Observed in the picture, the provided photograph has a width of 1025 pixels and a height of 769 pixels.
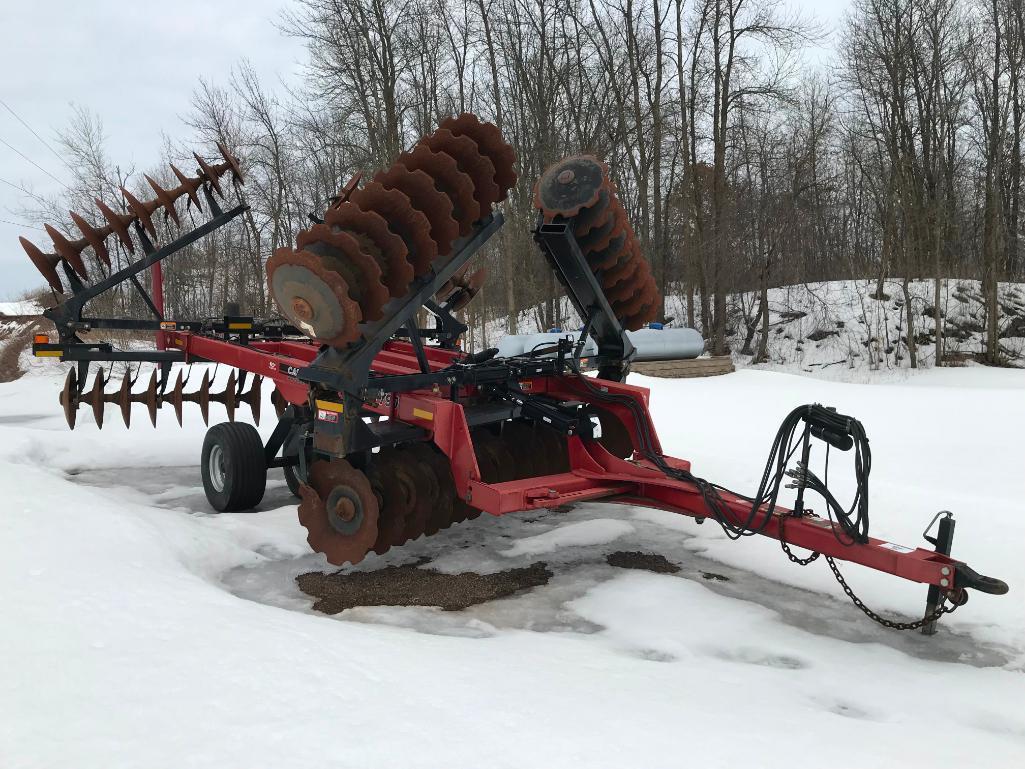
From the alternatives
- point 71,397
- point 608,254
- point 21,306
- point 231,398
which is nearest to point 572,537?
point 608,254

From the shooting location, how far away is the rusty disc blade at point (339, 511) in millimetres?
4766

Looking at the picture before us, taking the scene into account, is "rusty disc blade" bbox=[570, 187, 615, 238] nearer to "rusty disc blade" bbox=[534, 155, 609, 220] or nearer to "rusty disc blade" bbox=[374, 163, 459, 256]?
"rusty disc blade" bbox=[534, 155, 609, 220]

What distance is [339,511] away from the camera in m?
4.85

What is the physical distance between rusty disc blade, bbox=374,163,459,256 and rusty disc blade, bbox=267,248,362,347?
784mm

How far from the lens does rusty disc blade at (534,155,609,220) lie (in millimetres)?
5910

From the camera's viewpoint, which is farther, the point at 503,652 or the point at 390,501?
the point at 390,501

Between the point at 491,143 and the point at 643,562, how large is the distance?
308 centimetres

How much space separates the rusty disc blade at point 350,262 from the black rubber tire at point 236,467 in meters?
2.58

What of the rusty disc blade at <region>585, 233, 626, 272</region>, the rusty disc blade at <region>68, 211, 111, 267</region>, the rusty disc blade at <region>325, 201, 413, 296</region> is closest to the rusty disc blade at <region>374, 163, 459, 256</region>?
the rusty disc blade at <region>325, 201, 413, 296</region>

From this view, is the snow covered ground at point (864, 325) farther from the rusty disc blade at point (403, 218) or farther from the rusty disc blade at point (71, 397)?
the rusty disc blade at point (403, 218)

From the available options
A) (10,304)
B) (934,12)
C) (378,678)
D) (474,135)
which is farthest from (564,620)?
(10,304)

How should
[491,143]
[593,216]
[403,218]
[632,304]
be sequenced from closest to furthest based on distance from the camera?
1. [403,218]
2. [491,143]
3. [593,216]
4. [632,304]

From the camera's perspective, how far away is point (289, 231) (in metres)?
29.4

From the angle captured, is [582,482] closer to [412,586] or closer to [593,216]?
[412,586]
